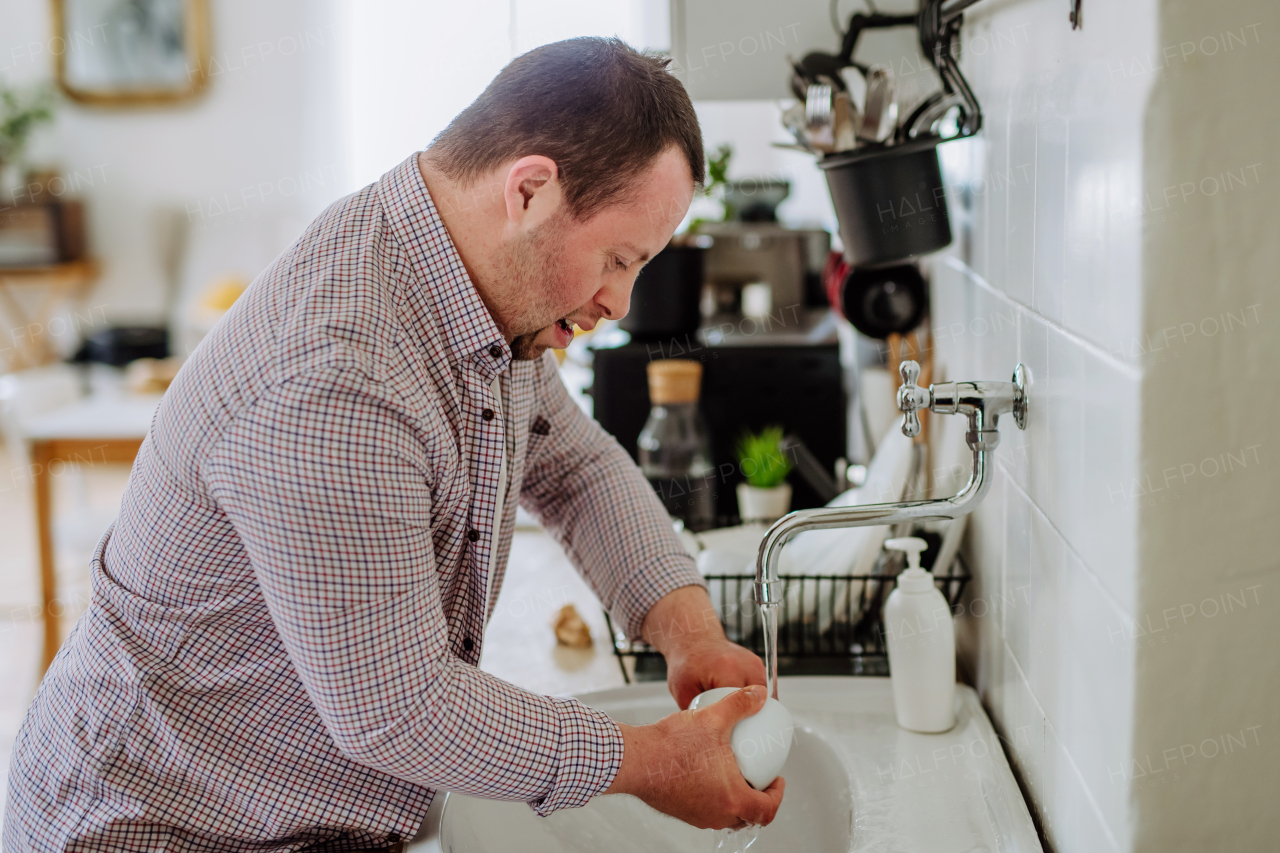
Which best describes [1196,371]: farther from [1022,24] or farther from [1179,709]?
[1022,24]

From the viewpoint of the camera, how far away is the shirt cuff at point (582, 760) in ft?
2.62

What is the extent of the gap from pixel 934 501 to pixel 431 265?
46cm

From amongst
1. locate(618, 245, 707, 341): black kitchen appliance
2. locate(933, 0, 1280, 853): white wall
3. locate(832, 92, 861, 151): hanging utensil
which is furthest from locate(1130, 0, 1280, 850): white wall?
locate(618, 245, 707, 341): black kitchen appliance

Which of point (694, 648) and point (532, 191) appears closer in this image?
point (532, 191)

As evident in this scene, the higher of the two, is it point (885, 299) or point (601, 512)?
point (885, 299)

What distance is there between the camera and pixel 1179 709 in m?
0.64

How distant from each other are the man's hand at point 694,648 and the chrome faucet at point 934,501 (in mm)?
103

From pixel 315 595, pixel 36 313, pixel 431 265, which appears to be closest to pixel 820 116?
pixel 431 265

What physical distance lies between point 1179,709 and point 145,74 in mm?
5775

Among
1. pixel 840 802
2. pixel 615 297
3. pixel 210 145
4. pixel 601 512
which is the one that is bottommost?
pixel 840 802

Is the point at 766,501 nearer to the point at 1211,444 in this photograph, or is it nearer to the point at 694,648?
the point at 694,648

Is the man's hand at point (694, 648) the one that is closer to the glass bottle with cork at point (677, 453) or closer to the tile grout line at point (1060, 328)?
the tile grout line at point (1060, 328)

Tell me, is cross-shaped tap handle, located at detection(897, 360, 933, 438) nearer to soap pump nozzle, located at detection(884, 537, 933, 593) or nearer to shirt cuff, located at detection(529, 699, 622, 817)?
soap pump nozzle, located at detection(884, 537, 933, 593)

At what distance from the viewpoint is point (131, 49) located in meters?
5.34
